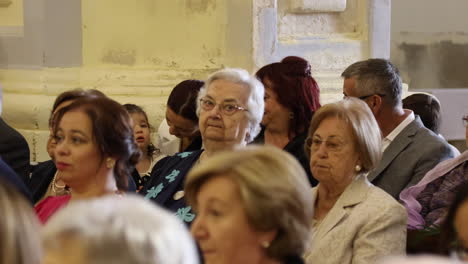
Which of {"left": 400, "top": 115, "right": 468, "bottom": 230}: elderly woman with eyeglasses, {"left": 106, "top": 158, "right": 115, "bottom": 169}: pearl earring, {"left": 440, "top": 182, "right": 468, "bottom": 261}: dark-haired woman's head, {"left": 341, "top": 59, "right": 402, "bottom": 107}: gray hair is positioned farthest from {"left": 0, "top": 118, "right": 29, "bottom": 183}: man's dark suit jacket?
{"left": 440, "top": 182, "right": 468, "bottom": 261}: dark-haired woman's head

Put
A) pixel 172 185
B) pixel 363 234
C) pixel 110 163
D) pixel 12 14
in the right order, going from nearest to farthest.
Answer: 1. pixel 363 234
2. pixel 110 163
3. pixel 172 185
4. pixel 12 14

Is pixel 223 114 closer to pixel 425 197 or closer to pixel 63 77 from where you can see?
pixel 425 197

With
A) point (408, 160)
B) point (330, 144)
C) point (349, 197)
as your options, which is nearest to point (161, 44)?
point (408, 160)

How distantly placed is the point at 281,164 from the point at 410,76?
7366mm

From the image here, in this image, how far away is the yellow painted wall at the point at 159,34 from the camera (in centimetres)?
604

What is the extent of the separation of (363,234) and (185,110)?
5.37 feet

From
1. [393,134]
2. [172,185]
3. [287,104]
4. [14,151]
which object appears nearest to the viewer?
[172,185]

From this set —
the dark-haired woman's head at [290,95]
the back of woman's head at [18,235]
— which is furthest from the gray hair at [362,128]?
the back of woman's head at [18,235]

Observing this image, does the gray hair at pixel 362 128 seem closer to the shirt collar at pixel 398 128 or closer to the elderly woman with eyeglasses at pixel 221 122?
the elderly woman with eyeglasses at pixel 221 122

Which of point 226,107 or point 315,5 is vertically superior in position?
point 315,5

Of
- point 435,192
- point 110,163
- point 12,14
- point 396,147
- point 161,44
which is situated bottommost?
point 435,192

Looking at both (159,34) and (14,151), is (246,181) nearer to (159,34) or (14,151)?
(14,151)

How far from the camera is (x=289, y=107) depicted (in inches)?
184

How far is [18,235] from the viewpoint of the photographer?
211cm
